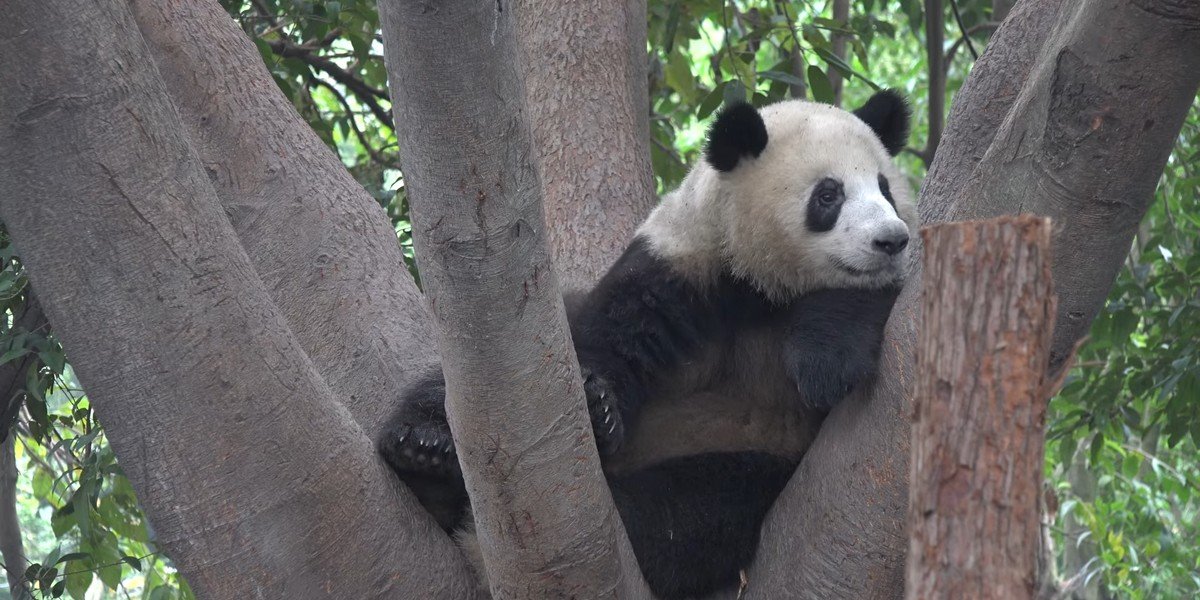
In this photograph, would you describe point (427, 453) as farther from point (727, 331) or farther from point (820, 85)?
Answer: point (820, 85)

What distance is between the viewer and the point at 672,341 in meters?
3.27

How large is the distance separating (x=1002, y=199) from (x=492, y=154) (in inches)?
39.9

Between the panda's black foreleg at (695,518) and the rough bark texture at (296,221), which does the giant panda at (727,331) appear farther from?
the rough bark texture at (296,221)

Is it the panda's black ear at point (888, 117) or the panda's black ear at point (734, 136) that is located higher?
the panda's black ear at point (734, 136)

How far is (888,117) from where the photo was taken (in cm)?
373

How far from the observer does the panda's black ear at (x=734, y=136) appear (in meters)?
3.33

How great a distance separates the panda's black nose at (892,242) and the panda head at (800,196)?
0.22ft

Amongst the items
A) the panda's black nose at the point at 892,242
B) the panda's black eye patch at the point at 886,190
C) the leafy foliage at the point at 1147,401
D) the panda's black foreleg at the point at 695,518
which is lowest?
the leafy foliage at the point at 1147,401

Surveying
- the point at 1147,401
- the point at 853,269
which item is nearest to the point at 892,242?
the point at 853,269

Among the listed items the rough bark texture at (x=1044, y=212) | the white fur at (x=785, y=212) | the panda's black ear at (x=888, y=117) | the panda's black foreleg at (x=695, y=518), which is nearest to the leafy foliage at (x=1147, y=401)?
the panda's black ear at (x=888, y=117)

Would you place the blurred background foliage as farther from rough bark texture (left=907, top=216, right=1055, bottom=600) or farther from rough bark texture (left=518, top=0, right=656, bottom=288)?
rough bark texture (left=907, top=216, right=1055, bottom=600)

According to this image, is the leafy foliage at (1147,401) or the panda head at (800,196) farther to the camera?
the leafy foliage at (1147,401)

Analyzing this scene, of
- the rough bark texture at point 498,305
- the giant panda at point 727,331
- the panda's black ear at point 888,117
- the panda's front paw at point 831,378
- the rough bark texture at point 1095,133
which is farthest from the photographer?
the panda's black ear at point 888,117

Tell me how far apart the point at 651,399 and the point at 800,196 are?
75cm
